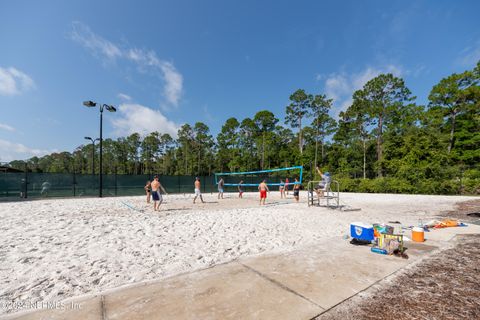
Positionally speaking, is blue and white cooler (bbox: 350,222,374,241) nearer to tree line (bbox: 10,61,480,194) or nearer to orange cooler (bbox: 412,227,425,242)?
orange cooler (bbox: 412,227,425,242)

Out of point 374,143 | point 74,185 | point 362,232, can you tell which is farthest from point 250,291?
point 374,143

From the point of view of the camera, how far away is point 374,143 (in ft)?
120

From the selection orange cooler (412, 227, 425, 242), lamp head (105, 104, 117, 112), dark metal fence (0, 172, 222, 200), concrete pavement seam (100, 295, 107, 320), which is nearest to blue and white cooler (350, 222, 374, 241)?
orange cooler (412, 227, 425, 242)

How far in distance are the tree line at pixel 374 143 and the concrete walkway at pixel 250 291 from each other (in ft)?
62.7

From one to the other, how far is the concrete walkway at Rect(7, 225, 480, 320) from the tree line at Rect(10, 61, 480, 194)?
1912 centimetres

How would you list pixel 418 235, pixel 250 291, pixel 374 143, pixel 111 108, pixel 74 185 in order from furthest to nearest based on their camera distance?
pixel 374 143
pixel 74 185
pixel 111 108
pixel 418 235
pixel 250 291

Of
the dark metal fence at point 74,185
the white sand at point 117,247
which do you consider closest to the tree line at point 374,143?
the dark metal fence at point 74,185

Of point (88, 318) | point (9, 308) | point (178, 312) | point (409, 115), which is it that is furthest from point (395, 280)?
point (409, 115)

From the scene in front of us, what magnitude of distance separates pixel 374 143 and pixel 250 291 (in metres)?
41.9

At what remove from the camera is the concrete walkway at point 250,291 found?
2.17m

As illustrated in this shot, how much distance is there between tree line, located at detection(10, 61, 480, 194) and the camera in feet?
70.1

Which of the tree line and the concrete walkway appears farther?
the tree line

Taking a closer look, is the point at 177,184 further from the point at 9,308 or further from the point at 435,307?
the point at 435,307

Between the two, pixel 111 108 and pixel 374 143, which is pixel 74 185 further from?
pixel 374 143
